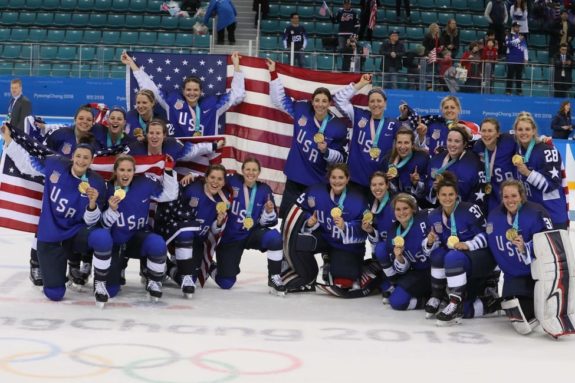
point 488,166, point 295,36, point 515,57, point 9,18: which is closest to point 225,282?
point 488,166

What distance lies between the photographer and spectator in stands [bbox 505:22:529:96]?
15.4 m

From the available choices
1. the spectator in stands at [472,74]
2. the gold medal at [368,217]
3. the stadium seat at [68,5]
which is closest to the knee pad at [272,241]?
the gold medal at [368,217]

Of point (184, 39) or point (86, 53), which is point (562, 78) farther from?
point (86, 53)

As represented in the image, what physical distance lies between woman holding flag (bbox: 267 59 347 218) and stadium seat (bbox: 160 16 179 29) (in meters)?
11.2

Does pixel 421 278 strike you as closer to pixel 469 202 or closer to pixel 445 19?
pixel 469 202

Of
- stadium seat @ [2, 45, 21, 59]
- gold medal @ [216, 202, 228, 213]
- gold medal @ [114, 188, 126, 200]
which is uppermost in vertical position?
stadium seat @ [2, 45, 21, 59]

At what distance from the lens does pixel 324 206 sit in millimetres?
7230

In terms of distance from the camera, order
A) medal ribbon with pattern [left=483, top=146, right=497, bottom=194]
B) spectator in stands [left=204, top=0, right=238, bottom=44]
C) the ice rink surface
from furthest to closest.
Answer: spectator in stands [left=204, top=0, right=238, bottom=44]
medal ribbon with pattern [left=483, top=146, right=497, bottom=194]
the ice rink surface

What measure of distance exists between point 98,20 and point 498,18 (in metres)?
7.92

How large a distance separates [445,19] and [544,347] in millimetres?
14067

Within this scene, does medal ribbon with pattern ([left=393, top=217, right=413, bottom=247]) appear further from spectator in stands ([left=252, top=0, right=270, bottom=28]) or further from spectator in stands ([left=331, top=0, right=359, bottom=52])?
spectator in stands ([left=252, top=0, right=270, bottom=28])

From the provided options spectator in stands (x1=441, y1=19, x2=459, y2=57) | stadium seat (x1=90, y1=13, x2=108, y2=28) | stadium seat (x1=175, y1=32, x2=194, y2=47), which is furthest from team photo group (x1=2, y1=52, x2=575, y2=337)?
stadium seat (x1=90, y1=13, x2=108, y2=28)

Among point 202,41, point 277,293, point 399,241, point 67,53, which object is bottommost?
point 277,293

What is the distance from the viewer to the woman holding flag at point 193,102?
7.77m
